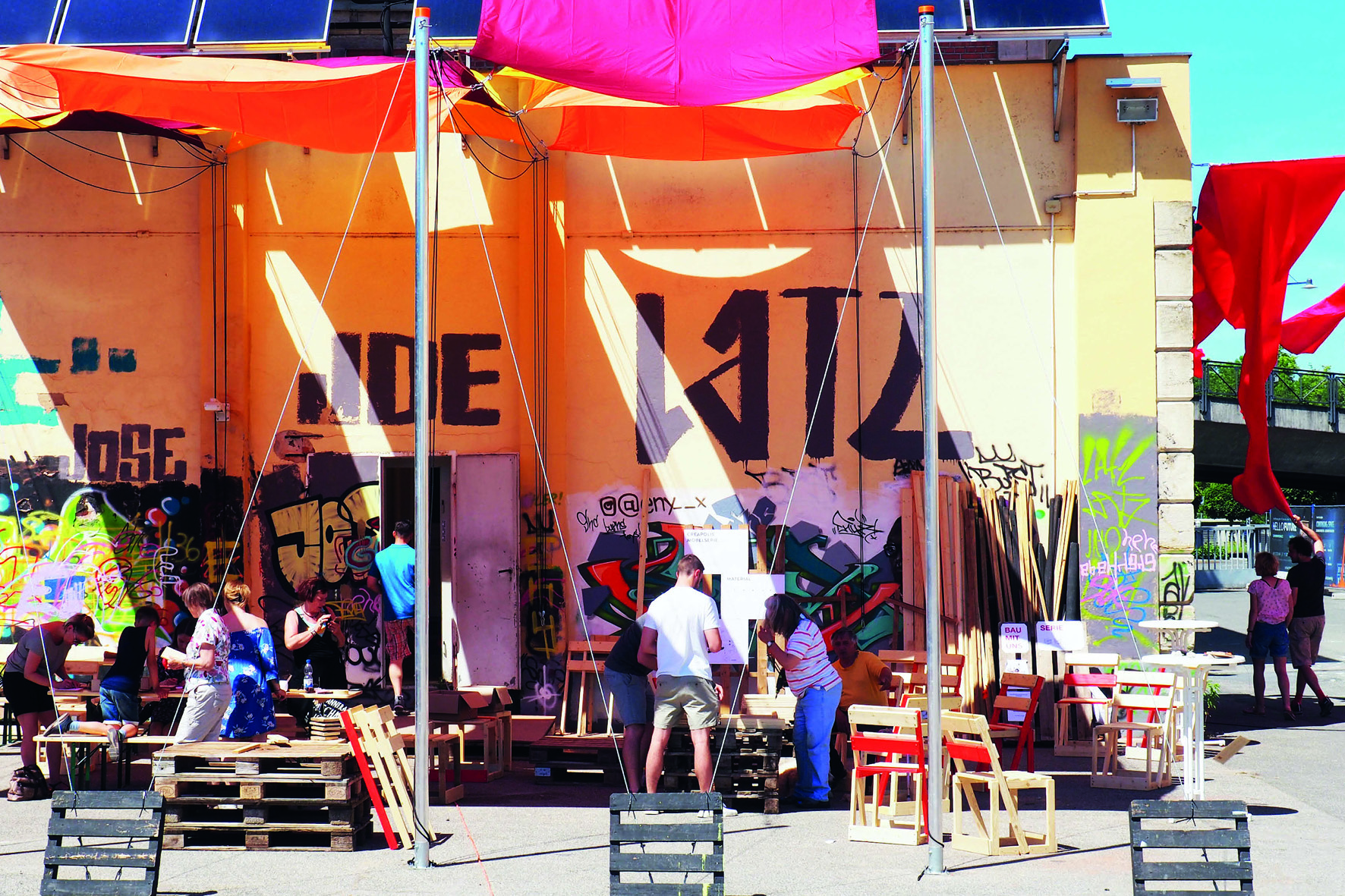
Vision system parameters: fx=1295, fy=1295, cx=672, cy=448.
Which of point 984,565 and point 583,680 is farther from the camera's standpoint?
point 984,565

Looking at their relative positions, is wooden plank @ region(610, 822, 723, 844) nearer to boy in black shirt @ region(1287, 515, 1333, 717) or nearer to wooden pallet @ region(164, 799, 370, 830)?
wooden pallet @ region(164, 799, 370, 830)

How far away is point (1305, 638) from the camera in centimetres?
1450

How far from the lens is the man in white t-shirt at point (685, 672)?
374 inches

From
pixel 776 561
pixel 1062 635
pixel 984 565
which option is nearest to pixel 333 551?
pixel 776 561

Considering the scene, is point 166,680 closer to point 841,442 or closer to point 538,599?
point 538,599

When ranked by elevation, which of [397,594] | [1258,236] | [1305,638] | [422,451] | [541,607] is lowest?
[1305,638]

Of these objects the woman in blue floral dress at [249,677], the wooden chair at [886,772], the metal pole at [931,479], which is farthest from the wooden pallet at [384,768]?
the metal pole at [931,479]

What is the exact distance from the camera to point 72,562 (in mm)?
13758

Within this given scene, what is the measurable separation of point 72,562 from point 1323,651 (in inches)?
718

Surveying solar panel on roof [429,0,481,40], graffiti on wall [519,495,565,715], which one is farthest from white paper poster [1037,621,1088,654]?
solar panel on roof [429,0,481,40]

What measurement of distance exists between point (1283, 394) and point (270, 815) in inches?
1161

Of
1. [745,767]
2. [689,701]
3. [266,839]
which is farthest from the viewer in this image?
[745,767]

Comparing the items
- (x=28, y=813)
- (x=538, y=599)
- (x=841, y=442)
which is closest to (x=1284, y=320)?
(x=841, y=442)

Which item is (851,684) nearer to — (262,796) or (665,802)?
(665,802)
